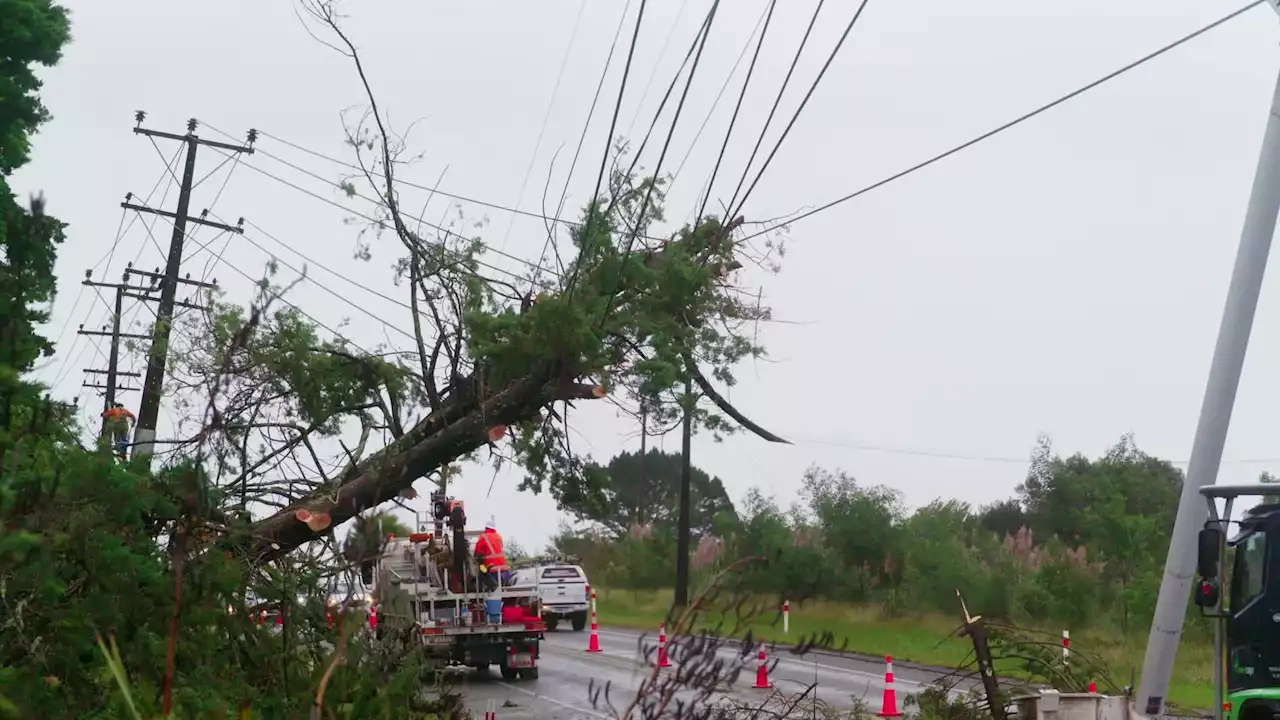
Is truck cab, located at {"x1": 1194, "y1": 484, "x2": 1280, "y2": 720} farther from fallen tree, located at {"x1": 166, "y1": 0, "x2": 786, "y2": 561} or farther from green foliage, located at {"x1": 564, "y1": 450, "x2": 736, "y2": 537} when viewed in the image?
green foliage, located at {"x1": 564, "y1": 450, "x2": 736, "y2": 537}

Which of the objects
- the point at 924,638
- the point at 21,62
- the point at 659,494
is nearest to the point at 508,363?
the point at 21,62

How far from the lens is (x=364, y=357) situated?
10305 millimetres

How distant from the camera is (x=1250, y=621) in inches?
327

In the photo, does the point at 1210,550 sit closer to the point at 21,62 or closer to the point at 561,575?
the point at 21,62

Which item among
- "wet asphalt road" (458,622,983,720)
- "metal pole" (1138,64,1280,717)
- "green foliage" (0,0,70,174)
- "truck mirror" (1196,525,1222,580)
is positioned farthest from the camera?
"wet asphalt road" (458,622,983,720)

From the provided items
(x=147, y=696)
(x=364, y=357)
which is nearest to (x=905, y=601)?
(x=364, y=357)

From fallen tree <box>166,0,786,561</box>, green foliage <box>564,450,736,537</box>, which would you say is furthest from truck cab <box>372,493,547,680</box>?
green foliage <box>564,450,736,537</box>

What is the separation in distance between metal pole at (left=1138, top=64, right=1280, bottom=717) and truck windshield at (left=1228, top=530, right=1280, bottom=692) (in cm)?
115

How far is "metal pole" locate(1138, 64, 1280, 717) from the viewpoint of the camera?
9.72 meters

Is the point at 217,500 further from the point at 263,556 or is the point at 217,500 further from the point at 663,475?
the point at 663,475

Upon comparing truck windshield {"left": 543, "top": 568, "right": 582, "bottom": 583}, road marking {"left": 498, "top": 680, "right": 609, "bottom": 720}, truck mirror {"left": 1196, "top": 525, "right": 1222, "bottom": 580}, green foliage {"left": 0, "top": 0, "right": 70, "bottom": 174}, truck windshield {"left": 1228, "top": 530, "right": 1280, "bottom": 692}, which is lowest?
road marking {"left": 498, "top": 680, "right": 609, "bottom": 720}

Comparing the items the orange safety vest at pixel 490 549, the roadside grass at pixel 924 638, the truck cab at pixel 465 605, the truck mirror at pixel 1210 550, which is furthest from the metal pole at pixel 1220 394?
the orange safety vest at pixel 490 549

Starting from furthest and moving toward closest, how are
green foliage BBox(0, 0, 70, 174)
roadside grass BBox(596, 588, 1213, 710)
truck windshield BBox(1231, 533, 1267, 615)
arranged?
roadside grass BBox(596, 588, 1213, 710) < truck windshield BBox(1231, 533, 1267, 615) < green foliage BBox(0, 0, 70, 174)

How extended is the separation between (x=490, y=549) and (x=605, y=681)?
3.41m
